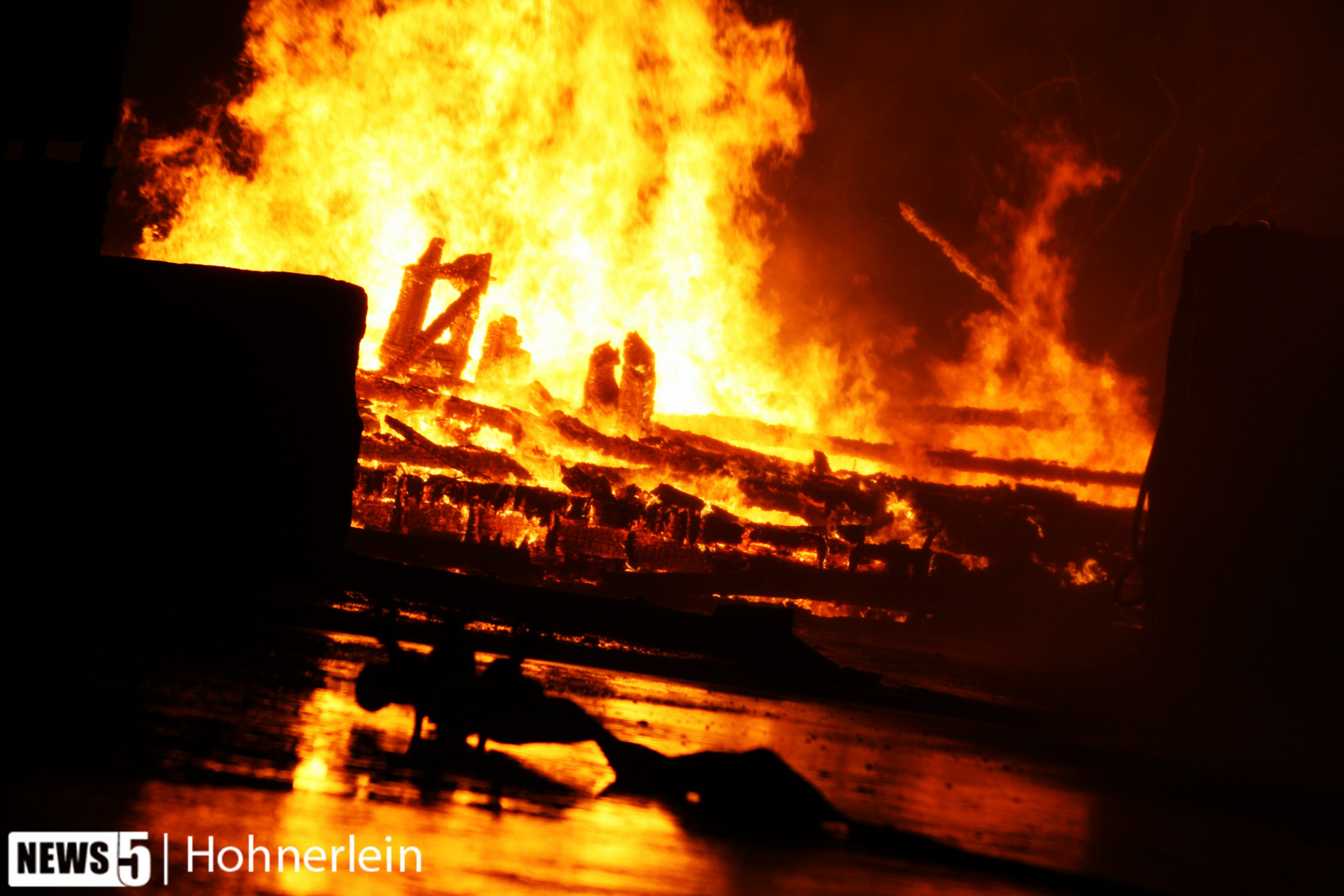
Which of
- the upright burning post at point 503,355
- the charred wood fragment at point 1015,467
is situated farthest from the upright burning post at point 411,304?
the charred wood fragment at point 1015,467

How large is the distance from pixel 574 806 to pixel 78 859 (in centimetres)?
136

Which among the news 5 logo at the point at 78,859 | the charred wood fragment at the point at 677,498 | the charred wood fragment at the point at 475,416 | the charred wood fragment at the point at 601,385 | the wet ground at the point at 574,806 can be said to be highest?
the charred wood fragment at the point at 601,385

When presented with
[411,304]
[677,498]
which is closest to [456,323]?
[411,304]

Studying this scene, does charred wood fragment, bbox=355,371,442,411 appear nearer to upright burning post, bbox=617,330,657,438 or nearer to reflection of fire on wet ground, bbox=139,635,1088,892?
upright burning post, bbox=617,330,657,438

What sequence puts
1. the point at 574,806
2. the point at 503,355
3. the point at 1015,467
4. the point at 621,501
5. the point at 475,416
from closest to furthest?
the point at 574,806 → the point at 621,501 → the point at 475,416 → the point at 503,355 → the point at 1015,467

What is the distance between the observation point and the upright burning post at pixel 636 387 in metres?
18.6

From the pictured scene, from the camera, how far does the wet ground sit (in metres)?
2.18

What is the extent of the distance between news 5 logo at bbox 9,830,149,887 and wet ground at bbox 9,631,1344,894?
46 mm

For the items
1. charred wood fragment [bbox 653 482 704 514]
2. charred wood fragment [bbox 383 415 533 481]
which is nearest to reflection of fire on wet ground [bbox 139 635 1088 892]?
charred wood fragment [bbox 383 415 533 481]

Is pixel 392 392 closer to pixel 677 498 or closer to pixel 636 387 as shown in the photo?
pixel 636 387

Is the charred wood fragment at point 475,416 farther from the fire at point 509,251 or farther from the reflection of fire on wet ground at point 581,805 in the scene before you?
the reflection of fire on wet ground at point 581,805

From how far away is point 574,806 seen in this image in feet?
9.52

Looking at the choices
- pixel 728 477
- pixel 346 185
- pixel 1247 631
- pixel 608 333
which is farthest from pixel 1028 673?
pixel 346 185

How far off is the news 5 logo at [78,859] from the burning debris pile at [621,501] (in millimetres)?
12361
